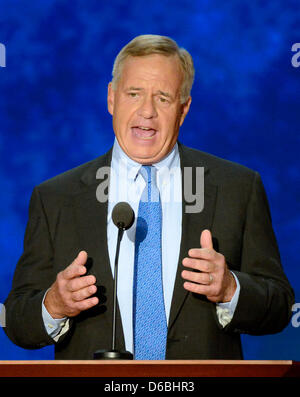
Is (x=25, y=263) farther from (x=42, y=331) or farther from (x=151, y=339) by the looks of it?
(x=151, y=339)

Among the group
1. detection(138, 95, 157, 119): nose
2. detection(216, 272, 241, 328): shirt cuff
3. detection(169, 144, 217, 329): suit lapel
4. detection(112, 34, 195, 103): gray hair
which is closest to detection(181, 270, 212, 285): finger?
detection(216, 272, 241, 328): shirt cuff

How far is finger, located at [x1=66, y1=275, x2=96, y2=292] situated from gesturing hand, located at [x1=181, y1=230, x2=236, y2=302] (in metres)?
0.23

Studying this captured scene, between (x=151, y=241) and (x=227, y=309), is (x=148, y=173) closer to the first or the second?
(x=151, y=241)

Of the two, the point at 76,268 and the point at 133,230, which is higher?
the point at 133,230

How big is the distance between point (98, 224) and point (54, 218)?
0.52ft

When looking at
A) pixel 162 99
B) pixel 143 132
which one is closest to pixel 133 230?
pixel 143 132

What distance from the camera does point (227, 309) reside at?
79.4 inches

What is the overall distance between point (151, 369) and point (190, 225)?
0.93 metres

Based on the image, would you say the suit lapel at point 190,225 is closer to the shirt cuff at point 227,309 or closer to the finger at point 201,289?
the shirt cuff at point 227,309

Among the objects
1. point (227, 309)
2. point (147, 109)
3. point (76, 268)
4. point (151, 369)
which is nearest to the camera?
point (151, 369)

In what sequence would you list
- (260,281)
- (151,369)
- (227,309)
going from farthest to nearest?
(260,281)
(227,309)
(151,369)

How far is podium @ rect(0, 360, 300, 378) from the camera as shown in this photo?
1.35 metres

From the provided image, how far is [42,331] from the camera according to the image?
2.05 metres

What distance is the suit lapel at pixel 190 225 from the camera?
2.13 meters
